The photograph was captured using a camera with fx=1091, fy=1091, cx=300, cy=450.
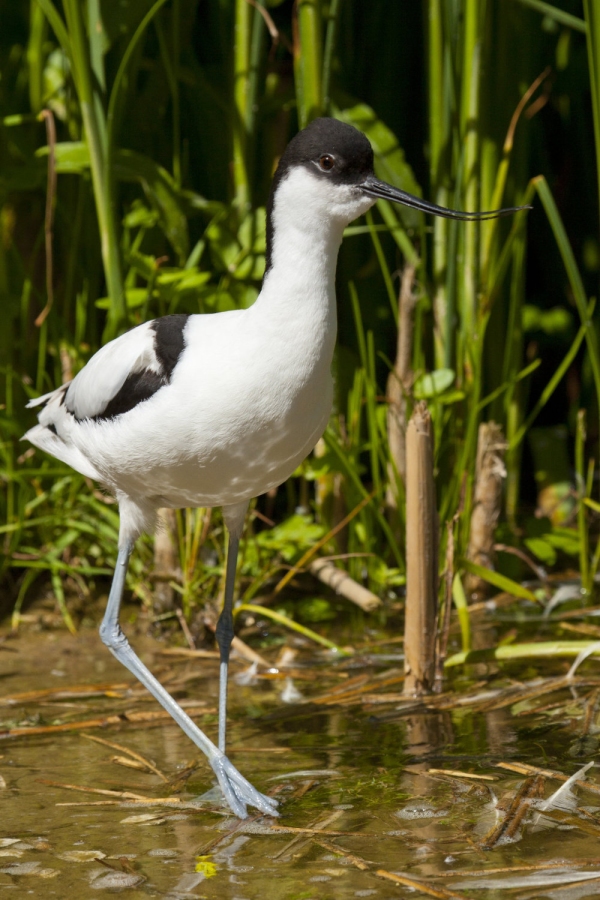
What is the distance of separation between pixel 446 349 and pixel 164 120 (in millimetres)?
1300

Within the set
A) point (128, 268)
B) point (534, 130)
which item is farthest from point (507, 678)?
point (534, 130)

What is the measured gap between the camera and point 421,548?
105 inches

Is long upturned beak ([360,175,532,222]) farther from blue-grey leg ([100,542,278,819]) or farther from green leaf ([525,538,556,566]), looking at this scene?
green leaf ([525,538,556,566])

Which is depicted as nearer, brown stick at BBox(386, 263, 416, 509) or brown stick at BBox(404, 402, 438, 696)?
brown stick at BBox(404, 402, 438, 696)

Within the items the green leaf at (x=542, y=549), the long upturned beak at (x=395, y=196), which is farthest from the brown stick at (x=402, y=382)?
the long upturned beak at (x=395, y=196)

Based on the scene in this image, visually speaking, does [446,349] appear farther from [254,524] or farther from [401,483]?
[254,524]

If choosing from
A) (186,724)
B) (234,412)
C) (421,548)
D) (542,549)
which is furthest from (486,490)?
(234,412)

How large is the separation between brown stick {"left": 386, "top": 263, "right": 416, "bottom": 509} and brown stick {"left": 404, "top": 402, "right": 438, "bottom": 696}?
0.62m

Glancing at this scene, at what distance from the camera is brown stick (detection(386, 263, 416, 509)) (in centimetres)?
335

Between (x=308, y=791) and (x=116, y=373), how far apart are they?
0.99 meters

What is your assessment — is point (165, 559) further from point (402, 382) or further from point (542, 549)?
point (542, 549)

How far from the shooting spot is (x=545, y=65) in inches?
151

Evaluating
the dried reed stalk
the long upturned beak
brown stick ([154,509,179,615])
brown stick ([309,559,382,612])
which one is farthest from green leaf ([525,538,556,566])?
the long upturned beak

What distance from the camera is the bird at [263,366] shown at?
6.88 feet
